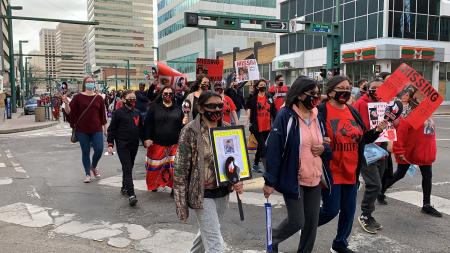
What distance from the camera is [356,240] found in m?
4.88

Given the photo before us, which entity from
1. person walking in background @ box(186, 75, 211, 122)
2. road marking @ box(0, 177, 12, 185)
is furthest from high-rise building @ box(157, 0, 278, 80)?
person walking in background @ box(186, 75, 211, 122)

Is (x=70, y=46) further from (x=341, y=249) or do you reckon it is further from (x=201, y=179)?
(x=201, y=179)

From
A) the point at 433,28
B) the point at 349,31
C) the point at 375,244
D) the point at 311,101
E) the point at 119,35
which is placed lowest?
the point at 375,244

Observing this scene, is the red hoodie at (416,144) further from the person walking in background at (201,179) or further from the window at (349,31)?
the window at (349,31)

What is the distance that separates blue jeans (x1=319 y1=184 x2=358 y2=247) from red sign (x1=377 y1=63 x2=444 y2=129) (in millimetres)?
1198

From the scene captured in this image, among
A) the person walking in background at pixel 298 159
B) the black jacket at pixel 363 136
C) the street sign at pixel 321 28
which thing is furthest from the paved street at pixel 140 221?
the street sign at pixel 321 28

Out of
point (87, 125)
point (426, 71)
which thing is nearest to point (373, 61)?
point (426, 71)

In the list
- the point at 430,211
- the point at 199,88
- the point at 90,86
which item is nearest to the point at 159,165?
the point at 199,88

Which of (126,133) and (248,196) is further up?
(126,133)

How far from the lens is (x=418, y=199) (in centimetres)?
657

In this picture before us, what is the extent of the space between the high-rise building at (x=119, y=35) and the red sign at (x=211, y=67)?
130927 mm

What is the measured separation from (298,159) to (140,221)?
8.68 ft

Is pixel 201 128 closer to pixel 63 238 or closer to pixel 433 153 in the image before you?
pixel 63 238

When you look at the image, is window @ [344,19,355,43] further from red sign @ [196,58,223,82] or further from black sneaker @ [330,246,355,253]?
black sneaker @ [330,246,355,253]
